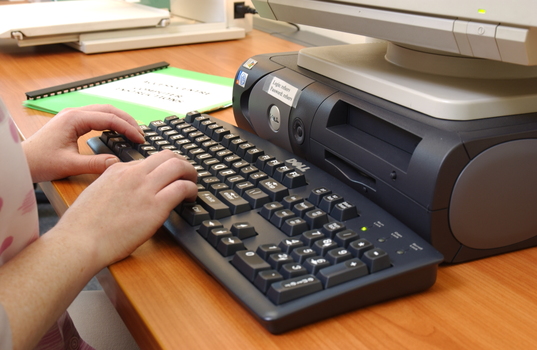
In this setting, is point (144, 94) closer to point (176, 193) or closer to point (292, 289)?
point (176, 193)

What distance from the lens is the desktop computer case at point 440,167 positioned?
426 millimetres

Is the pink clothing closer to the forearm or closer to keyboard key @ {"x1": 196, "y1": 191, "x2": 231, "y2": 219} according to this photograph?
the forearm

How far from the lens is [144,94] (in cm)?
91

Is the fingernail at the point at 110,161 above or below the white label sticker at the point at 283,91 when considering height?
below

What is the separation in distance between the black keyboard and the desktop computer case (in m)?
0.02

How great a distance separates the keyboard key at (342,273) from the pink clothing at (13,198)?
228 mm

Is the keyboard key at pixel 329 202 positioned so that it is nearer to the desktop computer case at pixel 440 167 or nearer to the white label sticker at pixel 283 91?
the desktop computer case at pixel 440 167

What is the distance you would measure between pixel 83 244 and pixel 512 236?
37 centimetres

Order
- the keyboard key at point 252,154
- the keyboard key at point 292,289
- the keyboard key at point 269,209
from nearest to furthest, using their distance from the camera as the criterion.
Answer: the keyboard key at point 292,289
the keyboard key at point 269,209
the keyboard key at point 252,154

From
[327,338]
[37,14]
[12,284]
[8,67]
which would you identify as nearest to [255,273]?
[327,338]

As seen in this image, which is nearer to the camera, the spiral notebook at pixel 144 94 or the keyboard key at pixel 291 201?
the keyboard key at pixel 291 201

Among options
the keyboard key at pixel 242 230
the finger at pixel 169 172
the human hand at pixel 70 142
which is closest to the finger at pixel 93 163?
the human hand at pixel 70 142

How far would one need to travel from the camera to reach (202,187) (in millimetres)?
531

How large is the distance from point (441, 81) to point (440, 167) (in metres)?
0.13
